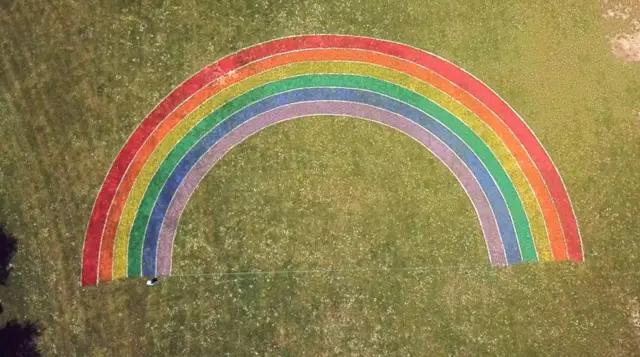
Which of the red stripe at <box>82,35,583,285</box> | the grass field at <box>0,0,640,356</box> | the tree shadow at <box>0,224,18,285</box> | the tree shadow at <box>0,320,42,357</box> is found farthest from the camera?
the red stripe at <box>82,35,583,285</box>

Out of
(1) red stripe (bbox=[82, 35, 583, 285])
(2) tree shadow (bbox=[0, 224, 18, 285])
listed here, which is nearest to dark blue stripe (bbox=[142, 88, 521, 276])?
(1) red stripe (bbox=[82, 35, 583, 285])

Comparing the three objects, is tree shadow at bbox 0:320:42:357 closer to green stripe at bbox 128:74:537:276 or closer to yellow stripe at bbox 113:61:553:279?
yellow stripe at bbox 113:61:553:279

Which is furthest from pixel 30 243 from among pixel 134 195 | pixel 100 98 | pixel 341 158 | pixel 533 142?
pixel 533 142

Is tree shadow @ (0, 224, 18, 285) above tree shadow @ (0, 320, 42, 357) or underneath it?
above

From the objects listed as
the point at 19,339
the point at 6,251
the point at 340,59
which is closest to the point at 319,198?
the point at 340,59

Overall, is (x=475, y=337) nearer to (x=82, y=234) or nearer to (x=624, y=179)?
(x=624, y=179)

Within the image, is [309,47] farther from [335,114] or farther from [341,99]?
[335,114]

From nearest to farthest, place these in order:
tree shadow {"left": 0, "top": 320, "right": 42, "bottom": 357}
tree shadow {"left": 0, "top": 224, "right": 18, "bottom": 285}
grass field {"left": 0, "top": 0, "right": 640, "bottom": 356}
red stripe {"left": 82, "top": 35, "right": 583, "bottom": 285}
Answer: grass field {"left": 0, "top": 0, "right": 640, "bottom": 356}
tree shadow {"left": 0, "top": 320, "right": 42, "bottom": 357}
tree shadow {"left": 0, "top": 224, "right": 18, "bottom": 285}
red stripe {"left": 82, "top": 35, "right": 583, "bottom": 285}
